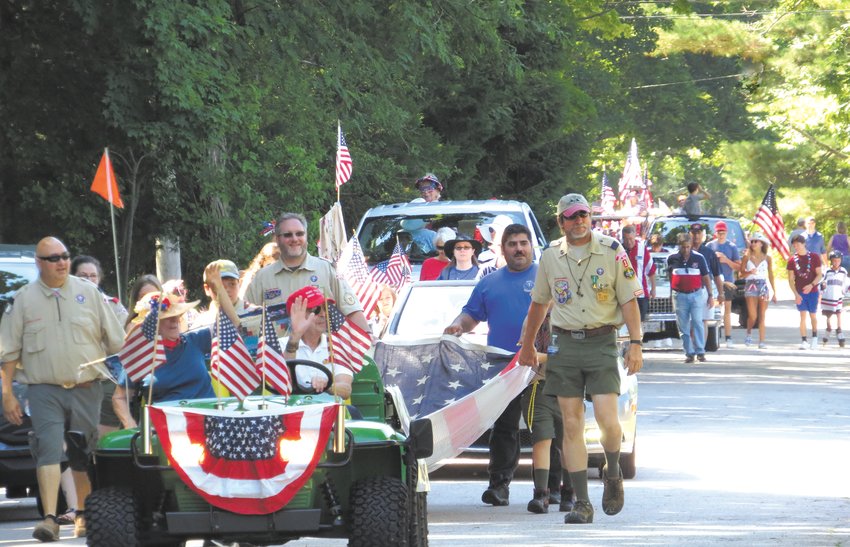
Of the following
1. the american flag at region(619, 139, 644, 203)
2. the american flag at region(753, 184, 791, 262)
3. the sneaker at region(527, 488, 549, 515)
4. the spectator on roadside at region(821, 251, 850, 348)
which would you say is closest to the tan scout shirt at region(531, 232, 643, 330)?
the sneaker at region(527, 488, 549, 515)

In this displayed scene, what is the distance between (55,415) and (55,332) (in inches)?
20.4

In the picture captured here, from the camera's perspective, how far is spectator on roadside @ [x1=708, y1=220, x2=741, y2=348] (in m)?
30.6

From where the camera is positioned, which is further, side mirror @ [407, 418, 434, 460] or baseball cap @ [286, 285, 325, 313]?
baseball cap @ [286, 285, 325, 313]

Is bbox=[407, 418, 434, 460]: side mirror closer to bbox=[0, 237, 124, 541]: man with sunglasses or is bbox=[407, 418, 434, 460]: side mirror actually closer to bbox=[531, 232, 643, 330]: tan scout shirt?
bbox=[531, 232, 643, 330]: tan scout shirt

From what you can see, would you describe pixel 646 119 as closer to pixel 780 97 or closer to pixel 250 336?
pixel 780 97

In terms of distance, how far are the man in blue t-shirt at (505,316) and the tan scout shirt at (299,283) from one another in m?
1.97

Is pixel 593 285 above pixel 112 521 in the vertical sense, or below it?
above

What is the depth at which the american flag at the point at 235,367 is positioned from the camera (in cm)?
876

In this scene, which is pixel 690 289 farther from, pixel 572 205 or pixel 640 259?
pixel 572 205

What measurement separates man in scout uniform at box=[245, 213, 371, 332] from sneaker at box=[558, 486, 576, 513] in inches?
93.9

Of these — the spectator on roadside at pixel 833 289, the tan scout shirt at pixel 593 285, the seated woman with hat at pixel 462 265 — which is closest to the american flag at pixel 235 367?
the tan scout shirt at pixel 593 285

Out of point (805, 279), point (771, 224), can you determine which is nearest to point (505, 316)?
point (805, 279)

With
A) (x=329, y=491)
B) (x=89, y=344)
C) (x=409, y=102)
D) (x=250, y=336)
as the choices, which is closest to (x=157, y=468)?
(x=329, y=491)

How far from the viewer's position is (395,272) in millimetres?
19531
